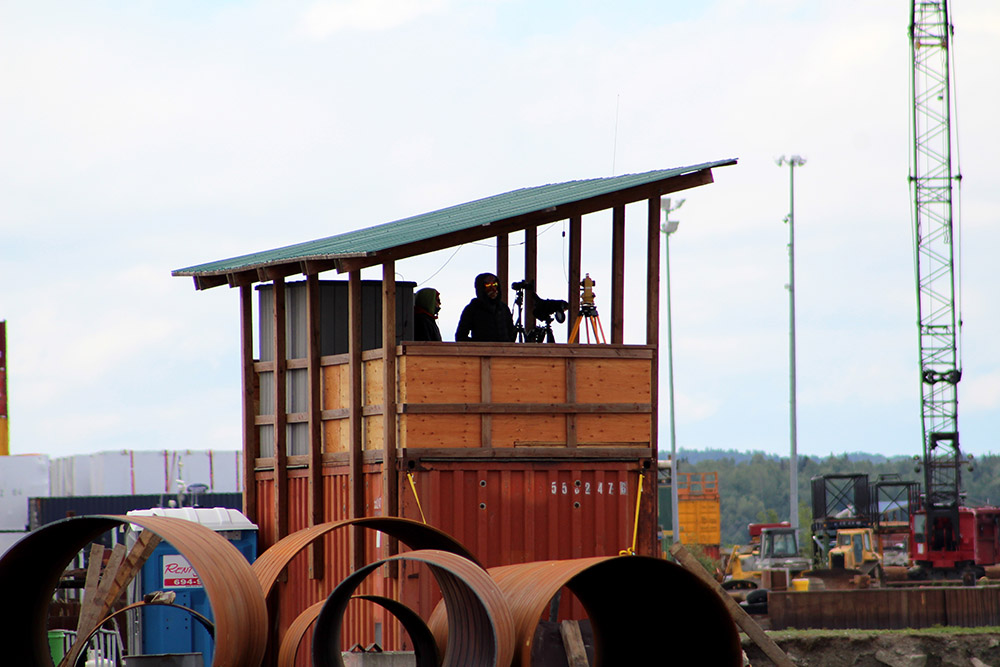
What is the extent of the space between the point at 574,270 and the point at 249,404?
486 cm

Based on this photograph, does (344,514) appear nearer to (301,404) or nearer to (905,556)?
(301,404)

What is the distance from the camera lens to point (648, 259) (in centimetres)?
1934

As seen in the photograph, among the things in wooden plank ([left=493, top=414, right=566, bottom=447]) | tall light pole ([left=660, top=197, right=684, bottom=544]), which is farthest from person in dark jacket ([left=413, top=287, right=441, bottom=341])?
tall light pole ([left=660, top=197, right=684, bottom=544])

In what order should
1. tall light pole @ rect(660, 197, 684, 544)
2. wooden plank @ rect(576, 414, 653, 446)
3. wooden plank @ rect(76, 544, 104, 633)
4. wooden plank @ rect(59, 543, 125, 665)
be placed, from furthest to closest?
tall light pole @ rect(660, 197, 684, 544), wooden plank @ rect(576, 414, 653, 446), wooden plank @ rect(76, 544, 104, 633), wooden plank @ rect(59, 543, 125, 665)

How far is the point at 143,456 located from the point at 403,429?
44.3m

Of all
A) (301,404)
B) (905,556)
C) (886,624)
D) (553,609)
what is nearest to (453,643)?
(553,609)

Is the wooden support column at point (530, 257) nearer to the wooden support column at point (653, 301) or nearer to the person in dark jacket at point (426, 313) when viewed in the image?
the person in dark jacket at point (426, 313)

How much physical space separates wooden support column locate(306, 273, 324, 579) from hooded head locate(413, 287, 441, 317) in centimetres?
132

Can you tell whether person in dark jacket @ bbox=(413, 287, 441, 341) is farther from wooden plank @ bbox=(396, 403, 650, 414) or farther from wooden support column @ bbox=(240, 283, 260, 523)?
wooden support column @ bbox=(240, 283, 260, 523)

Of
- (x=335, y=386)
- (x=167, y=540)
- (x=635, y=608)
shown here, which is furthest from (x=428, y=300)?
(x=167, y=540)

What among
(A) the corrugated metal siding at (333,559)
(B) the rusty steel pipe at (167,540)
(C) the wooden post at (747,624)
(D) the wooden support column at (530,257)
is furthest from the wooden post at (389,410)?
(D) the wooden support column at (530,257)

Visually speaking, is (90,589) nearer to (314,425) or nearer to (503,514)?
(314,425)

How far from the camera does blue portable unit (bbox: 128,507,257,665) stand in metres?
19.5

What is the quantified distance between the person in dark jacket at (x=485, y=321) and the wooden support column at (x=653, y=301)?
1.86m
